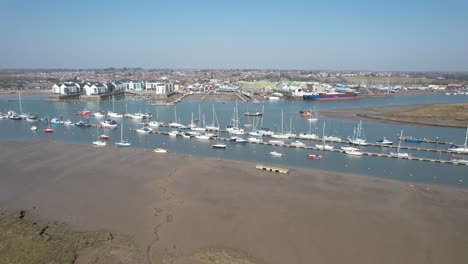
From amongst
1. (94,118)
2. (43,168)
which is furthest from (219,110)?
(43,168)

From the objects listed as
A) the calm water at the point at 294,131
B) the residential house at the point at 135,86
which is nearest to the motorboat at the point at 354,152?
the calm water at the point at 294,131

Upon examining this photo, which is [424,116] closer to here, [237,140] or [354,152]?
[354,152]

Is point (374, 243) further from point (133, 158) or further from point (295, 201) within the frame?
point (133, 158)

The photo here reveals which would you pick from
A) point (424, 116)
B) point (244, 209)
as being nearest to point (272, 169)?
point (244, 209)

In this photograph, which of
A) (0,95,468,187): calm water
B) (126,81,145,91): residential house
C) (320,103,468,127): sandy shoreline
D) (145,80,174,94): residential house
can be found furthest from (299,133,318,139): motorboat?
(126,81,145,91): residential house

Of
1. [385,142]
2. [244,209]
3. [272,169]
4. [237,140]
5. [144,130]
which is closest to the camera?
[244,209]

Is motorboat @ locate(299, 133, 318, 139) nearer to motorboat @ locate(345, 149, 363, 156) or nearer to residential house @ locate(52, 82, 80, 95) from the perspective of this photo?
motorboat @ locate(345, 149, 363, 156)
